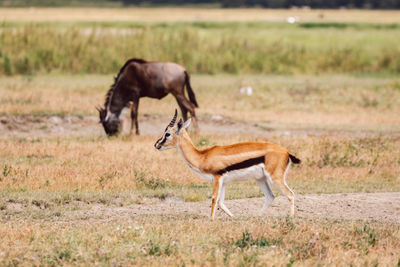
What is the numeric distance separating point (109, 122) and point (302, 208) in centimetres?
847

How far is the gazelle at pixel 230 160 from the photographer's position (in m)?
11.0

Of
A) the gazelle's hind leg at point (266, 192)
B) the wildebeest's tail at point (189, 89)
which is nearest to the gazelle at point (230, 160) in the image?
the gazelle's hind leg at point (266, 192)

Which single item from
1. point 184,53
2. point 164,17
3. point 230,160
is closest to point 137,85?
point 230,160

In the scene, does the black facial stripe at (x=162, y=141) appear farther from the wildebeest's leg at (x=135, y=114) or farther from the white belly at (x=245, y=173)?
the wildebeest's leg at (x=135, y=114)

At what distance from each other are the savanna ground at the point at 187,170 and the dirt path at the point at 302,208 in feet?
0.10

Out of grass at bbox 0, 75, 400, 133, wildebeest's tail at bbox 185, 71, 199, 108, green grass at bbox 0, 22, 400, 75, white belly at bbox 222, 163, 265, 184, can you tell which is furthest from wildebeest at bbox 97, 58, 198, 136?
green grass at bbox 0, 22, 400, 75

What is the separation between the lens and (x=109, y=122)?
802 inches

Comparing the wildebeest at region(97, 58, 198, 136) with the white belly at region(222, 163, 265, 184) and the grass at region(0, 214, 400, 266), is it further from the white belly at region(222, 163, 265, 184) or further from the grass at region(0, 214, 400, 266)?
the white belly at region(222, 163, 265, 184)

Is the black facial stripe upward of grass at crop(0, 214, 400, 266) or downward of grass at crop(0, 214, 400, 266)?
upward

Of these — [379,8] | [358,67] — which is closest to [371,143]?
[358,67]

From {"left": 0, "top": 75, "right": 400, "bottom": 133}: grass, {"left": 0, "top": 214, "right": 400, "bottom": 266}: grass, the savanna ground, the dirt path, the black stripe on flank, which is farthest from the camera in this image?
{"left": 0, "top": 75, "right": 400, "bottom": 133}: grass

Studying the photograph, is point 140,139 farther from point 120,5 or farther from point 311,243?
point 120,5

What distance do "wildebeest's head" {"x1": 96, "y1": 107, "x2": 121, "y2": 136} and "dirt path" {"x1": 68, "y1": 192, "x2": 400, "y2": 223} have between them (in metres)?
6.94

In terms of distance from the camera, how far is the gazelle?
11.0 metres
